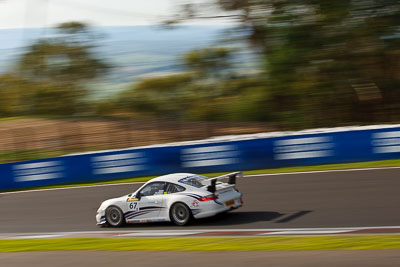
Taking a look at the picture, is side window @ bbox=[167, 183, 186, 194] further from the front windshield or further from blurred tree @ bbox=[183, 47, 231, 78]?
blurred tree @ bbox=[183, 47, 231, 78]

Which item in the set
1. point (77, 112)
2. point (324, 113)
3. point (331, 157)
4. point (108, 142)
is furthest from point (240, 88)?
point (331, 157)

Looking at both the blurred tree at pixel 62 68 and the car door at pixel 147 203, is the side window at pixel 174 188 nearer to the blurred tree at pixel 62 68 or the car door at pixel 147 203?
the car door at pixel 147 203

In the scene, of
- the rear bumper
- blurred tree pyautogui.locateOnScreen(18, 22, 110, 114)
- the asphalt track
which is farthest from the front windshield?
blurred tree pyautogui.locateOnScreen(18, 22, 110, 114)

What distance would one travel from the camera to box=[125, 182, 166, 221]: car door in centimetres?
1198

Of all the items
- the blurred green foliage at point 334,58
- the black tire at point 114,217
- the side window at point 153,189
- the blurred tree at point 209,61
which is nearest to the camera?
the side window at point 153,189

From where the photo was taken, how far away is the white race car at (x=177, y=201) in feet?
37.2

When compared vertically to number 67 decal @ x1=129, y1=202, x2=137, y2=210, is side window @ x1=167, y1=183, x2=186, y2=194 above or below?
above

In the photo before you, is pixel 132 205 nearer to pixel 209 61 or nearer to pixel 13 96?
pixel 209 61

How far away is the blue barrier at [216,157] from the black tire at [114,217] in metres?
6.29

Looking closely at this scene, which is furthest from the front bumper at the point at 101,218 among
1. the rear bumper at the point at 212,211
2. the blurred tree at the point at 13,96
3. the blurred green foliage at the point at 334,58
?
the blurred tree at the point at 13,96

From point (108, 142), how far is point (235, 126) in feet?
21.6

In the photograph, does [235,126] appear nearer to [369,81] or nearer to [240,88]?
[240,88]

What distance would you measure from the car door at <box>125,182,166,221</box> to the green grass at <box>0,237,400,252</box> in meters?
2.05

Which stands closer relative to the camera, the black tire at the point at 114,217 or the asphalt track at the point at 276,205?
the asphalt track at the point at 276,205
